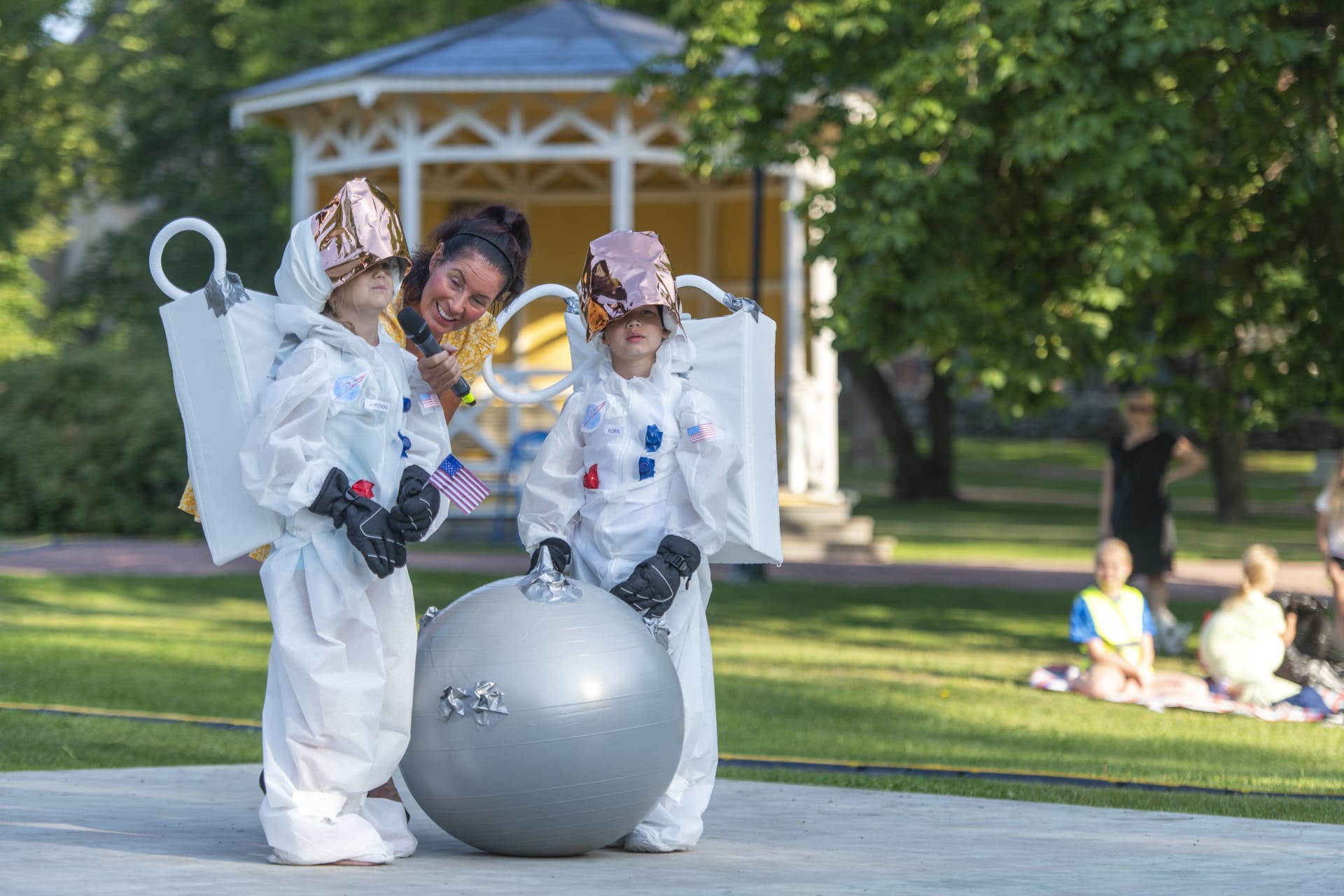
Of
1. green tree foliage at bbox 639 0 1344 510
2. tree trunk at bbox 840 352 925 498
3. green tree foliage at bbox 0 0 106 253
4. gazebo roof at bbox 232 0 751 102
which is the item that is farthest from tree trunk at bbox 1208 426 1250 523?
green tree foliage at bbox 0 0 106 253

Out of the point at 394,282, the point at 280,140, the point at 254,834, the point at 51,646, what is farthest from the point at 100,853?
the point at 280,140

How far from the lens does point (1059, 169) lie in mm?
11414

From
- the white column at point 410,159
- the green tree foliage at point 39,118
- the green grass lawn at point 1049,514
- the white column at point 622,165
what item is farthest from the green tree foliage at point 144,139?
the green grass lawn at point 1049,514

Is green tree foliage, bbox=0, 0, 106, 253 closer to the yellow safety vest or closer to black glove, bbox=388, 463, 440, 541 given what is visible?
the yellow safety vest

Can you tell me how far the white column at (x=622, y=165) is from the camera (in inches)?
746

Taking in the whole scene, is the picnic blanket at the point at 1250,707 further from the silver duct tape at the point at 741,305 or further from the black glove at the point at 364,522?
the black glove at the point at 364,522

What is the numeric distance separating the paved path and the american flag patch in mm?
10280

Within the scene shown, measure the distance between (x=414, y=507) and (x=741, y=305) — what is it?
149cm

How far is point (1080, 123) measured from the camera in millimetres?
10797

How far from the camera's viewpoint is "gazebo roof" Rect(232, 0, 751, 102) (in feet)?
62.1

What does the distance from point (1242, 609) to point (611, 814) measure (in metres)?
6.21

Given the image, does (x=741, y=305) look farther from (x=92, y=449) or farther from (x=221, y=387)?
(x=92, y=449)

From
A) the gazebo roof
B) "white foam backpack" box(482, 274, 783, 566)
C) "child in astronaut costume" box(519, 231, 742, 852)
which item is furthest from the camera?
the gazebo roof

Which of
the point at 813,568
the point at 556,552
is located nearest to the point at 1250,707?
the point at 556,552
